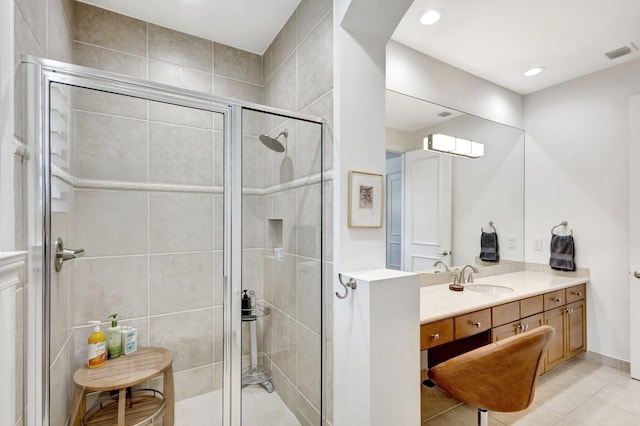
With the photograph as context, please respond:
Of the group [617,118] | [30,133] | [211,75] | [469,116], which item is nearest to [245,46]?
[211,75]

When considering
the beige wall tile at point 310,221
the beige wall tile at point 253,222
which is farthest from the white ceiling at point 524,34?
the beige wall tile at point 253,222

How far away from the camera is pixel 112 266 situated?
1.34m

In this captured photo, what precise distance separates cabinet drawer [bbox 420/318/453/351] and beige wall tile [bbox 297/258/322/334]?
1.96 ft

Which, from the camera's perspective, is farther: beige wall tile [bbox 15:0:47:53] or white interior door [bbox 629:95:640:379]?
white interior door [bbox 629:95:640:379]

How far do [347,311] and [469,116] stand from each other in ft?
7.75

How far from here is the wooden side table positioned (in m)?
1.25

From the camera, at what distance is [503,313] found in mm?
2094

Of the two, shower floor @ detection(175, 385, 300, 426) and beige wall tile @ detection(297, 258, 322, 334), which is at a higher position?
beige wall tile @ detection(297, 258, 322, 334)

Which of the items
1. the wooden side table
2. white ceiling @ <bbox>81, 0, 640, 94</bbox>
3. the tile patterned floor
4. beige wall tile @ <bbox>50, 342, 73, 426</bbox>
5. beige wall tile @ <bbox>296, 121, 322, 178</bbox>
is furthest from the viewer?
the tile patterned floor

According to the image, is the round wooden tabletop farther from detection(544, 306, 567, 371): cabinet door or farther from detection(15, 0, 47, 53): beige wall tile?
detection(544, 306, 567, 371): cabinet door

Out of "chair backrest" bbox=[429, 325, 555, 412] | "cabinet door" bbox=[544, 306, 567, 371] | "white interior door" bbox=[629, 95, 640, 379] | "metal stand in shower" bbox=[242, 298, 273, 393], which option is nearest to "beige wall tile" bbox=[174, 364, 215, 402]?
"metal stand in shower" bbox=[242, 298, 273, 393]

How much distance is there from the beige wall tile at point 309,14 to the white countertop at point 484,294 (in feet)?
6.04

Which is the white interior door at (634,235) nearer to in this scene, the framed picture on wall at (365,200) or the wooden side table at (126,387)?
the framed picture on wall at (365,200)

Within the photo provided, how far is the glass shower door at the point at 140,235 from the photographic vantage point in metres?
1.20
